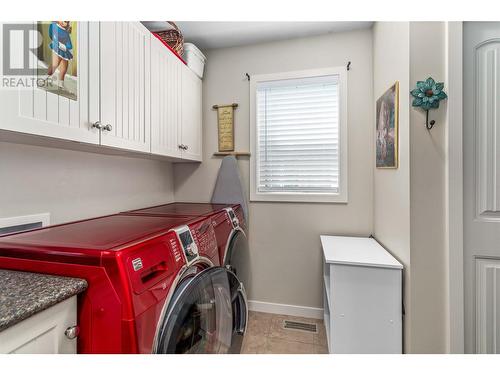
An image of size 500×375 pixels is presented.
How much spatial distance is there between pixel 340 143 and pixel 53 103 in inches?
77.5

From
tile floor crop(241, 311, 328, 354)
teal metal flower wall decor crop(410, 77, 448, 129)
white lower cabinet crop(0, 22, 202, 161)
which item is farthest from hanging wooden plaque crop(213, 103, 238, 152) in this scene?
tile floor crop(241, 311, 328, 354)

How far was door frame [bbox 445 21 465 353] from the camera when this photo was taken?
49.3 inches

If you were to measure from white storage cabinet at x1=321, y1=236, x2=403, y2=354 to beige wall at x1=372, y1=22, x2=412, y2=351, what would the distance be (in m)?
0.06

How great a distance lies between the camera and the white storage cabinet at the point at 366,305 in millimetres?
1438

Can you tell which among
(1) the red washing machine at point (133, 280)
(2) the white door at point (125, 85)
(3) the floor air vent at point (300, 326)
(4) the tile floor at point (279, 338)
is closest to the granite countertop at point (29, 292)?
(1) the red washing machine at point (133, 280)

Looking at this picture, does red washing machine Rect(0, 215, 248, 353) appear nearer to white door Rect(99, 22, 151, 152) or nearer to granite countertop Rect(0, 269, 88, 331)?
granite countertop Rect(0, 269, 88, 331)

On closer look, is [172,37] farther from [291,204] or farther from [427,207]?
[427,207]

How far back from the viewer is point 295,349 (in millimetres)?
1771

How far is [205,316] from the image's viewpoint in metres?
1.11
